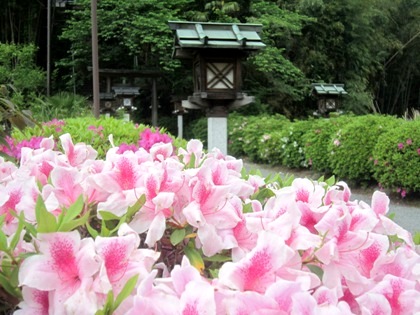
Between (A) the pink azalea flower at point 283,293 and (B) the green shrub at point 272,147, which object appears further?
(B) the green shrub at point 272,147

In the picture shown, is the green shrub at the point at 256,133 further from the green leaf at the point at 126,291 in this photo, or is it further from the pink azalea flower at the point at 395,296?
the green leaf at the point at 126,291

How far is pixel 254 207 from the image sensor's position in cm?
93

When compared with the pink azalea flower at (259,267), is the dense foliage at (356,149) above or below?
below

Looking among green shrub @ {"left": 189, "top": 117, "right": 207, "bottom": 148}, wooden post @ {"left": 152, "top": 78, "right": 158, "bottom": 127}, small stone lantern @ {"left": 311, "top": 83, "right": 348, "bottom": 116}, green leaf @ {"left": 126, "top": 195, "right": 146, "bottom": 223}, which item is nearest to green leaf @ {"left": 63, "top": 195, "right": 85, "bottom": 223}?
green leaf @ {"left": 126, "top": 195, "right": 146, "bottom": 223}

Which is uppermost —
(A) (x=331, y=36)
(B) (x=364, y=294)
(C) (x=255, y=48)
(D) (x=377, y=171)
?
(A) (x=331, y=36)

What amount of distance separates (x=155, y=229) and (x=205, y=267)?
0.11 meters

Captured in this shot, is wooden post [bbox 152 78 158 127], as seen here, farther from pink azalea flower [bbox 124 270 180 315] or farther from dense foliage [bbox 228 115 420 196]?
pink azalea flower [bbox 124 270 180 315]

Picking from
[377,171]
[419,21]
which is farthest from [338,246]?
[419,21]

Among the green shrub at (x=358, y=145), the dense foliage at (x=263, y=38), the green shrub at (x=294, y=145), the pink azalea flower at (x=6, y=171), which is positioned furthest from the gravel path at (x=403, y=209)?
the dense foliage at (x=263, y=38)

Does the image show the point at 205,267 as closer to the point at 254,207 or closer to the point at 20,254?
the point at 254,207

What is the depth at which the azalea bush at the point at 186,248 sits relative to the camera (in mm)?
622

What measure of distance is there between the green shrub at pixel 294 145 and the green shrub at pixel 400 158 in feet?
9.88

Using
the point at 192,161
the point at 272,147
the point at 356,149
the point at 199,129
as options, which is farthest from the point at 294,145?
the point at 192,161

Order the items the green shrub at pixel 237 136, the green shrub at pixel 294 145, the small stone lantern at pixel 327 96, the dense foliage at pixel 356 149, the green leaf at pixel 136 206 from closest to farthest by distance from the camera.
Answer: the green leaf at pixel 136 206 < the dense foliage at pixel 356 149 < the green shrub at pixel 294 145 < the green shrub at pixel 237 136 < the small stone lantern at pixel 327 96
